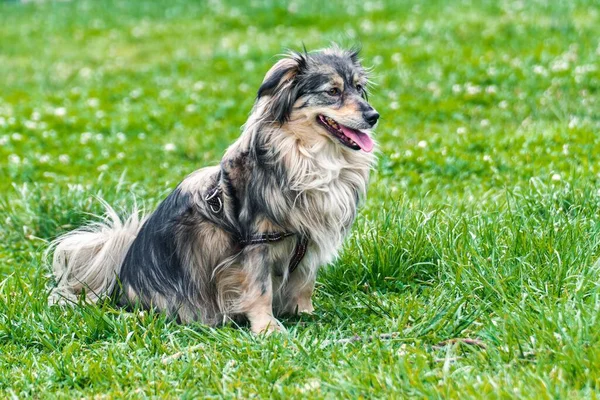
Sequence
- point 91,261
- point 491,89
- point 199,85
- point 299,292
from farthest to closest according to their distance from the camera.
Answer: point 199,85
point 491,89
point 91,261
point 299,292

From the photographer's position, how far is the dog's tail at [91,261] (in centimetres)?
469

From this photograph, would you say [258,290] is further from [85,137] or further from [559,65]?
[559,65]

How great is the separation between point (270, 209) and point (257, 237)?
157mm

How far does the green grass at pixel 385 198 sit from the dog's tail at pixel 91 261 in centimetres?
15

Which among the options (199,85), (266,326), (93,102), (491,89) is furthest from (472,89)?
(266,326)

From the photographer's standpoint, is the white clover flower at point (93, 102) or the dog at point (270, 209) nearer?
the dog at point (270, 209)

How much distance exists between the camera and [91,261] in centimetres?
479

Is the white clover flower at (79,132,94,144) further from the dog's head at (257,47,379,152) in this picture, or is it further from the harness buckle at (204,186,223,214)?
the dog's head at (257,47,379,152)

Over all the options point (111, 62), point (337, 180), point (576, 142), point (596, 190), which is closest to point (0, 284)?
point (337, 180)

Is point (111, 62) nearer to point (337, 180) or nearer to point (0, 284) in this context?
point (0, 284)

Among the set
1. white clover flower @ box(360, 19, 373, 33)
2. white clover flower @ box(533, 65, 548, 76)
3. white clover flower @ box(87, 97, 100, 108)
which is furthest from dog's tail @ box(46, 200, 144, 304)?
white clover flower @ box(360, 19, 373, 33)

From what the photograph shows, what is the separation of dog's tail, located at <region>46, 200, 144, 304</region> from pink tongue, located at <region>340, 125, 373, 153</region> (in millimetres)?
1424

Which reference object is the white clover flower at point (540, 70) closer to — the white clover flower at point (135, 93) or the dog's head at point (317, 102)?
the white clover flower at point (135, 93)

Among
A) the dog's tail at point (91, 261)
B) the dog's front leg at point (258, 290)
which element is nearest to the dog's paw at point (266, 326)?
the dog's front leg at point (258, 290)
